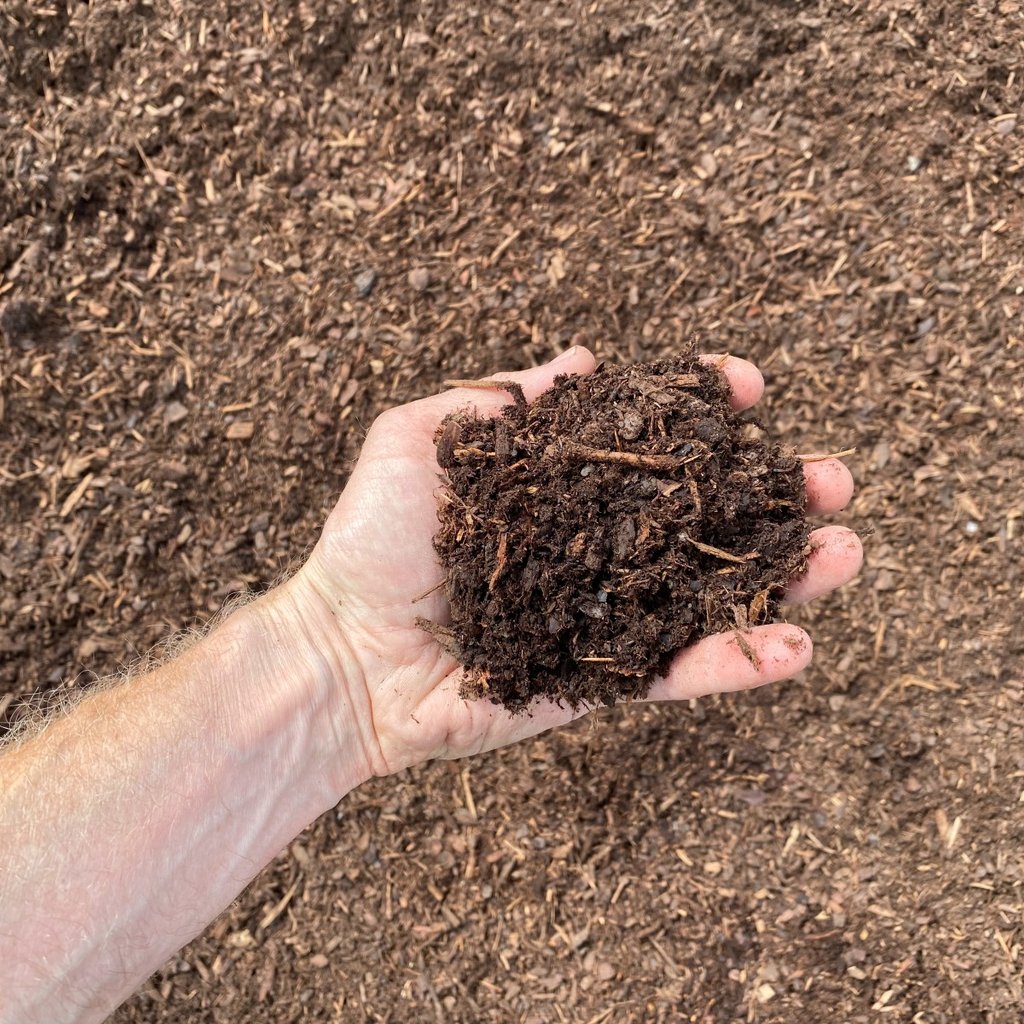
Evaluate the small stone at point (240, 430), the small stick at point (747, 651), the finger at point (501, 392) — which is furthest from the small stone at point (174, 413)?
the small stick at point (747, 651)

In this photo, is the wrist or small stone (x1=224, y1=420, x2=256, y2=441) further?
small stone (x1=224, y1=420, x2=256, y2=441)

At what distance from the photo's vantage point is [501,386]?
2762mm

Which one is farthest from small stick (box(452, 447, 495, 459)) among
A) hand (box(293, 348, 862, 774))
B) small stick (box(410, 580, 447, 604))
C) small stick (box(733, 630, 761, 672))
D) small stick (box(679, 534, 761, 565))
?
small stick (box(733, 630, 761, 672))

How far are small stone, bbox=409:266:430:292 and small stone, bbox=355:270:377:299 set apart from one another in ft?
0.50

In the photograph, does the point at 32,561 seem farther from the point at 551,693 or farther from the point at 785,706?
the point at 785,706

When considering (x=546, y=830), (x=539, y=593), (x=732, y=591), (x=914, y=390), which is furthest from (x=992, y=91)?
(x=546, y=830)

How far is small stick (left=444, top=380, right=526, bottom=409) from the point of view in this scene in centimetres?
263

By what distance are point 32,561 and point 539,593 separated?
2.23 meters

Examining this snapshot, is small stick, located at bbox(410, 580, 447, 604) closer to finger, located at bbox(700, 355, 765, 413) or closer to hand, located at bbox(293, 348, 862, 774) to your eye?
hand, located at bbox(293, 348, 862, 774)

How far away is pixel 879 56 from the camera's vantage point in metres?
3.31

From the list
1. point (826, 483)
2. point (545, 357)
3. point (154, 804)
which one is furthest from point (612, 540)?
point (154, 804)

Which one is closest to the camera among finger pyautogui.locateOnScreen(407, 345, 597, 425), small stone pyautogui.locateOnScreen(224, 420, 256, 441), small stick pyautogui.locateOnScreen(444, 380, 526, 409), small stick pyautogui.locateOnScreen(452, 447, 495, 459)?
small stick pyautogui.locateOnScreen(452, 447, 495, 459)

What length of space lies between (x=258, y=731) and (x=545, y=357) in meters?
1.79

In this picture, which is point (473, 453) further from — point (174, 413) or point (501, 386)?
point (174, 413)
